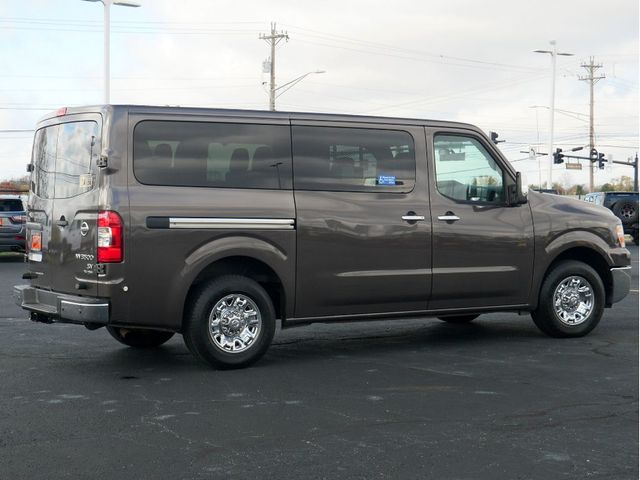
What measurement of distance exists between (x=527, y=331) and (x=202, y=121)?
4.50m

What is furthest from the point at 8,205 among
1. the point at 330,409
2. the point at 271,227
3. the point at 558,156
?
the point at 558,156

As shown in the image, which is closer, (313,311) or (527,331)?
(313,311)

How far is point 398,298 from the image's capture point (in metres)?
8.63

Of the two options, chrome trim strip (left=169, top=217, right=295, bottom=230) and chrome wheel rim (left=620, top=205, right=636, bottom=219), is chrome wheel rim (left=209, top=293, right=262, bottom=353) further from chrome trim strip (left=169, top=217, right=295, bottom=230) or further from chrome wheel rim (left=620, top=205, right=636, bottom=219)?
chrome wheel rim (left=620, top=205, right=636, bottom=219)

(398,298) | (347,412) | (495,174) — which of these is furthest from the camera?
(495,174)

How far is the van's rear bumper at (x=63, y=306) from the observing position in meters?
7.37

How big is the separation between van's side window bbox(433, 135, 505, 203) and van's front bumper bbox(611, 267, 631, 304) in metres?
1.62

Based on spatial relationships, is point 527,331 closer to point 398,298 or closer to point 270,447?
point 398,298

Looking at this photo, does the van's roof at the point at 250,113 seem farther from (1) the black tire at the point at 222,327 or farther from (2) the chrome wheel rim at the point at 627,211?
(2) the chrome wheel rim at the point at 627,211

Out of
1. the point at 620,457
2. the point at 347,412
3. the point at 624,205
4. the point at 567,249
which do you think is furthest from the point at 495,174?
the point at 624,205

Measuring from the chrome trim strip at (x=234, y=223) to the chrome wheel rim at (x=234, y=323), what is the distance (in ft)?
1.94

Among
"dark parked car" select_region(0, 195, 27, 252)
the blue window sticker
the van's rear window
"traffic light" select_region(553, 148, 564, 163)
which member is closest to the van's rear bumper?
the blue window sticker

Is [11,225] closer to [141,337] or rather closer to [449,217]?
[141,337]

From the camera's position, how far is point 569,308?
9.63 m
